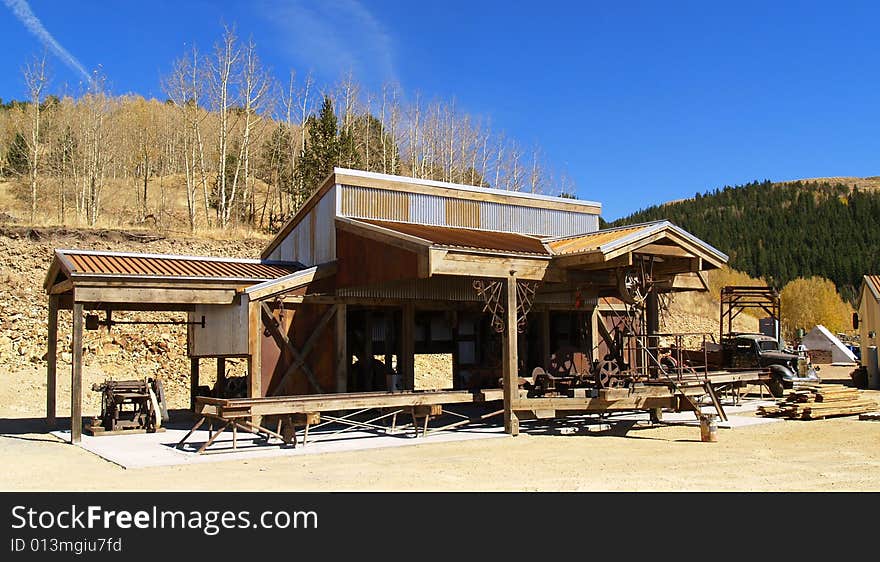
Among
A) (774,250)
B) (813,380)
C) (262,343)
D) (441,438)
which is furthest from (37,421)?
(774,250)

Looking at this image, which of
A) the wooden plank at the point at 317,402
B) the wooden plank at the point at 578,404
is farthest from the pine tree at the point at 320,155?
the wooden plank at the point at 578,404

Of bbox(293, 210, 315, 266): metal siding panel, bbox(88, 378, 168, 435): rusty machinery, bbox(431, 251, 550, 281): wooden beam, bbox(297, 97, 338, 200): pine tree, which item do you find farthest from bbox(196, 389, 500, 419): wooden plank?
bbox(297, 97, 338, 200): pine tree

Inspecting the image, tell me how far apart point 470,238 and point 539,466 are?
736 centimetres

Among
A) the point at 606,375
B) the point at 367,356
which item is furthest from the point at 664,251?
the point at 367,356

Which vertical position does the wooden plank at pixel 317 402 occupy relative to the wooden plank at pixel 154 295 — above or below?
below

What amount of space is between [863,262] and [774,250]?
12.8 metres

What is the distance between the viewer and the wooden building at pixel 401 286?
655 inches

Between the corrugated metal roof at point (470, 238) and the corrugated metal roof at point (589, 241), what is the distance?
0.34 meters

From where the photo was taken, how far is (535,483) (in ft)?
34.0

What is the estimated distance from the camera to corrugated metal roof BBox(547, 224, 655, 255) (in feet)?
56.2

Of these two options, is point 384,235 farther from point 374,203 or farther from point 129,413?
point 129,413

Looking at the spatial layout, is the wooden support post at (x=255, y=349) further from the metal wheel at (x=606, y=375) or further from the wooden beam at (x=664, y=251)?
the wooden beam at (x=664, y=251)

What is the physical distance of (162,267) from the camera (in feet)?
61.2

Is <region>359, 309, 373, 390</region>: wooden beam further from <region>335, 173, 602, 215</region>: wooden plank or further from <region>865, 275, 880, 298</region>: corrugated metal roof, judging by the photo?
<region>865, 275, 880, 298</region>: corrugated metal roof
